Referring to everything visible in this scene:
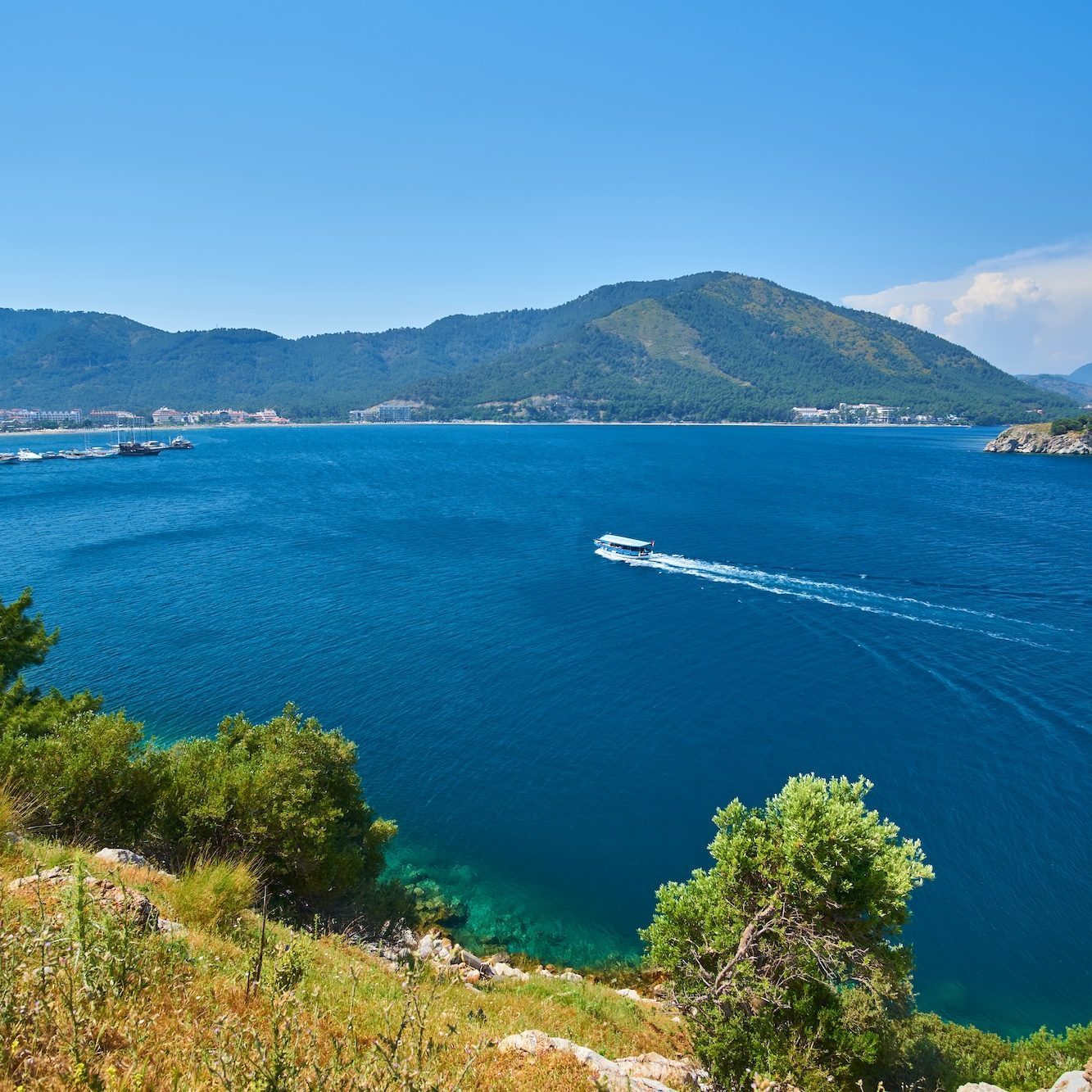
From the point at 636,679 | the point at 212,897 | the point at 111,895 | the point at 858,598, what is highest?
the point at 111,895

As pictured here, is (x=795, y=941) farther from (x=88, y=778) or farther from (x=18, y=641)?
(x=18, y=641)

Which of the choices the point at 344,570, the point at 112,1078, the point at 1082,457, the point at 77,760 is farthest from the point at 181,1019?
the point at 1082,457

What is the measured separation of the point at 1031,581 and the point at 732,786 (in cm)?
5394

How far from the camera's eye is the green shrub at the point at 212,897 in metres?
13.7

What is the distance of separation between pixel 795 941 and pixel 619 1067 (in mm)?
7115

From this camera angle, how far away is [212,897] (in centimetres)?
1409

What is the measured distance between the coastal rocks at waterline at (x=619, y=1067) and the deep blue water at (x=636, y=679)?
14323 millimetres

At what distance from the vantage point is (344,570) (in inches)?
2948

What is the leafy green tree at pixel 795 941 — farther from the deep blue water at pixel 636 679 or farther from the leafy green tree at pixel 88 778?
the leafy green tree at pixel 88 778

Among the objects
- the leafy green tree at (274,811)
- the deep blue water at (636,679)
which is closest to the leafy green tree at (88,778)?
the leafy green tree at (274,811)

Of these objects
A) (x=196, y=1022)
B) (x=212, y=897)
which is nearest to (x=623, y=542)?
(x=212, y=897)

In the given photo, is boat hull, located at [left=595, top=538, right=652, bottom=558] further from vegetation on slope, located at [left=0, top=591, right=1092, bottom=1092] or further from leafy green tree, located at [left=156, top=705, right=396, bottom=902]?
leafy green tree, located at [left=156, top=705, right=396, bottom=902]

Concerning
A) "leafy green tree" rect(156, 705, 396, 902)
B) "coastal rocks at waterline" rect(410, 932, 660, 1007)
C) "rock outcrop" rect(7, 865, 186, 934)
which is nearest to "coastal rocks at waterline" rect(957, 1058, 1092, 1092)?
"coastal rocks at waterline" rect(410, 932, 660, 1007)

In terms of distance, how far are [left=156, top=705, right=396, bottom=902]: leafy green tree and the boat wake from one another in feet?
176
